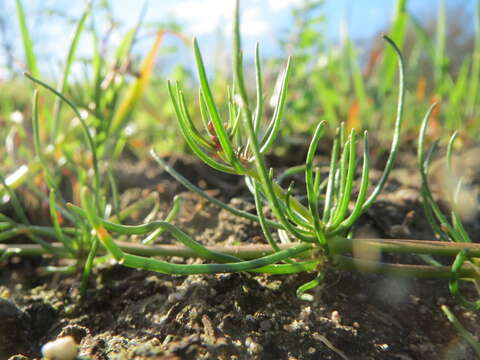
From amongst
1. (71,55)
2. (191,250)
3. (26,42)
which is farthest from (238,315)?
(26,42)

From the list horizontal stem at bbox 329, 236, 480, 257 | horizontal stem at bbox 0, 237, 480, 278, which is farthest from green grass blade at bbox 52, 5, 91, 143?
horizontal stem at bbox 329, 236, 480, 257

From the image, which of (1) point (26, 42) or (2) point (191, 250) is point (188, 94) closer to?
(1) point (26, 42)

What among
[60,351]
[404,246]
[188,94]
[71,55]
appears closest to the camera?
[60,351]

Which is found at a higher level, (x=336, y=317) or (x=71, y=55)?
(x=71, y=55)

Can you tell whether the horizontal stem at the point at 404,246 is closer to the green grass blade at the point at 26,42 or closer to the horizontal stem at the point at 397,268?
the horizontal stem at the point at 397,268

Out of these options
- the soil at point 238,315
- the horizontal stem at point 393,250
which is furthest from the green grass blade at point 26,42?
the horizontal stem at point 393,250

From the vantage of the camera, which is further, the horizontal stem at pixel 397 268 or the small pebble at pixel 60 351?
the horizontal stem at pixel 397 268

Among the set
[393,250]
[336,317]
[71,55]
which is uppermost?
[71,55]

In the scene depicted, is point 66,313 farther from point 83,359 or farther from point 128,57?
point 128,57

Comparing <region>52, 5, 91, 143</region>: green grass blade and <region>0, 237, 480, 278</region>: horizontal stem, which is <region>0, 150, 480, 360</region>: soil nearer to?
<region>0, 237, 480, 278</region>: horizontal stem
